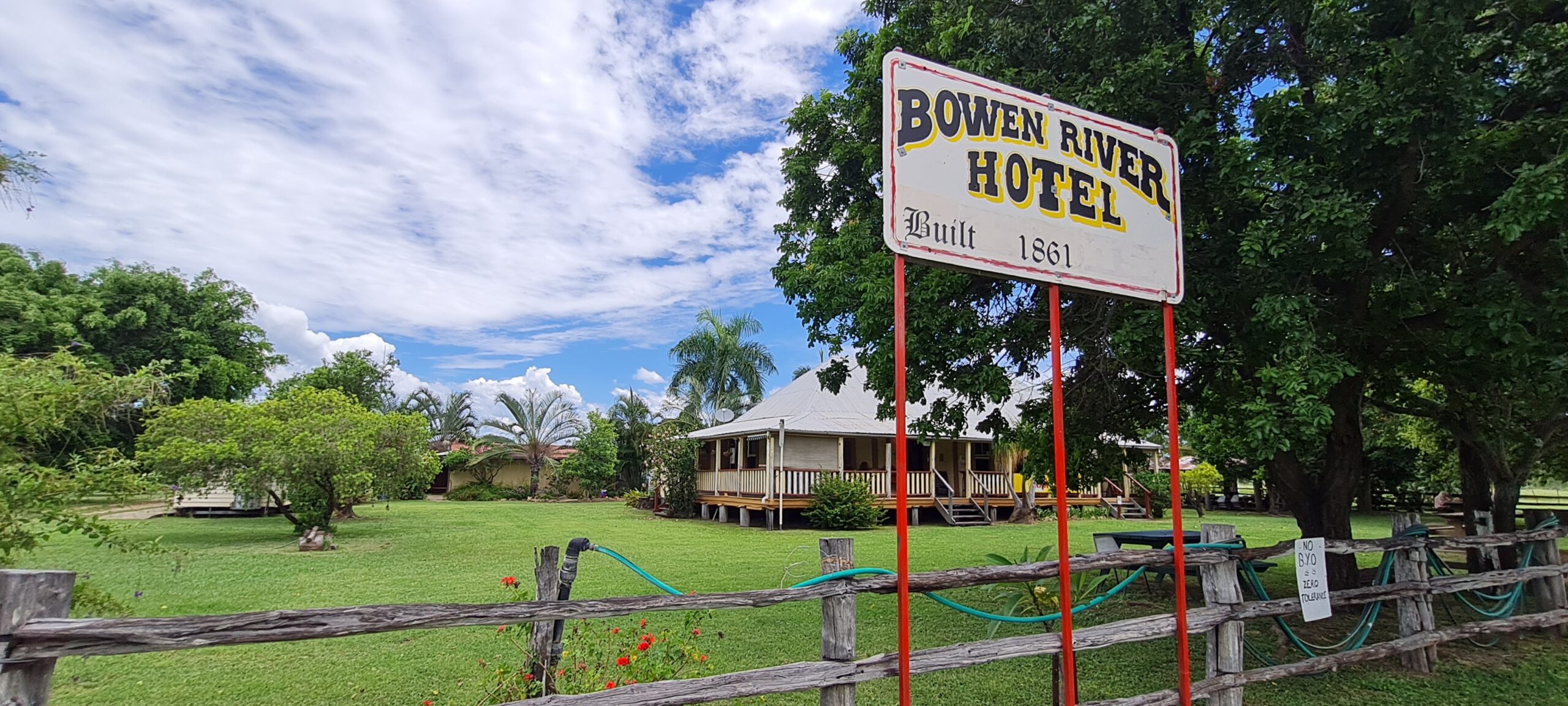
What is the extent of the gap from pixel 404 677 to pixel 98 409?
273 centimetres

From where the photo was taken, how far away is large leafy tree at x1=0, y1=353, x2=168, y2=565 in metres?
4.31

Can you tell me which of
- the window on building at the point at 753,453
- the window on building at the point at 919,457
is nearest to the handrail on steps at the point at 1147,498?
the window on building at the point at 919,457

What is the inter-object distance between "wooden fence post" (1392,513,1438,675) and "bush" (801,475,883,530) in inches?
518

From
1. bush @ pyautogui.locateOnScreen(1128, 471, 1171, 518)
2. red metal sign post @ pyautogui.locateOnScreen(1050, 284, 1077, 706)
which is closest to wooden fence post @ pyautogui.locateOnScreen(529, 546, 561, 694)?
red metal sign post @ pyautogui.locateOnScreen(1050, 284, 1077, 706)

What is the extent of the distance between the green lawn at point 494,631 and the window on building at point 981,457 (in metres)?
7.74

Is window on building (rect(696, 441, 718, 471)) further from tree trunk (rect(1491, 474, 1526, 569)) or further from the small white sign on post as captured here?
the small white sign on post

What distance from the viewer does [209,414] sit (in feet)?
45.6

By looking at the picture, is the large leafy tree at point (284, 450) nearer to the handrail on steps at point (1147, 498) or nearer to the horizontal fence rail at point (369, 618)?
the horizontal fence rail at point (369, 618)

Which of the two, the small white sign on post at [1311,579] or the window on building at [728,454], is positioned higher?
the window on building at [728,454]

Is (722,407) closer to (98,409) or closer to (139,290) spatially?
(139,290)

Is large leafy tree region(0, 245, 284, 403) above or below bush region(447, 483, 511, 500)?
above

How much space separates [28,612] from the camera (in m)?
2.57

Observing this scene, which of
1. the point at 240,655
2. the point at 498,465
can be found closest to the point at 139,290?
the point at 498,465

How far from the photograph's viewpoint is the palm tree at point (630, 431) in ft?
106
